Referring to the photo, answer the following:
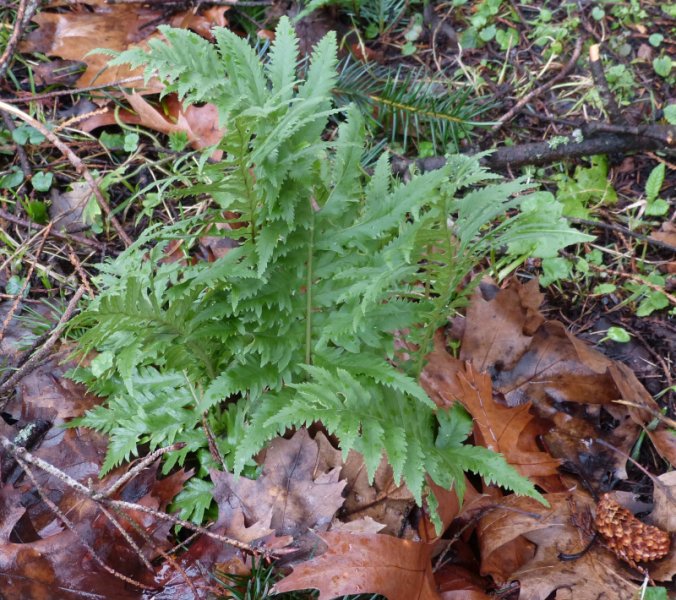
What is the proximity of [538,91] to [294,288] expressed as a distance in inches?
81.4

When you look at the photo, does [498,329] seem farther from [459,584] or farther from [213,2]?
[213,2]

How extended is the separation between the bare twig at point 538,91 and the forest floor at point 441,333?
3cm

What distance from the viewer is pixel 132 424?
2.43 m

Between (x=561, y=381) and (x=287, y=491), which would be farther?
(x=561, y=381)

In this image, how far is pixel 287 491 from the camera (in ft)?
7.62

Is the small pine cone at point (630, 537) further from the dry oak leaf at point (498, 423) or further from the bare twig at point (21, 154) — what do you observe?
the bare twig at point (21, 154)

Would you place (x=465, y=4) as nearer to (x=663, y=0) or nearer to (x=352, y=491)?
(x=663, y=0)

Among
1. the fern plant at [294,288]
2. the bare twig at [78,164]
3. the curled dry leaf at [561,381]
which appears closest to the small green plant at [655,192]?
the curled dry leaf at [561,381]

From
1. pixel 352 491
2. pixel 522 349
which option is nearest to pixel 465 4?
pixel 522 349

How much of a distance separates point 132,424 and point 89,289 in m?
0.72

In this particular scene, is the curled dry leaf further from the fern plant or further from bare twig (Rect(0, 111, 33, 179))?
bare twig (Rect(0, 111, 33, 179))

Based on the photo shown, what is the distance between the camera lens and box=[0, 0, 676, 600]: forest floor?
221 cm

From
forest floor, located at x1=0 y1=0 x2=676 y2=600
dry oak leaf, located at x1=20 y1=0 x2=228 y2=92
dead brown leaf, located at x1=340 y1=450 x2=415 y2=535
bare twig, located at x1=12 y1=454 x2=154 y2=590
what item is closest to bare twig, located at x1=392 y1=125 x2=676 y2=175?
forest floor, located at x1=0 y1=0 x2=676 y2=600

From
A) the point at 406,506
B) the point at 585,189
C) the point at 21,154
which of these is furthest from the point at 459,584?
the point at 21,154
